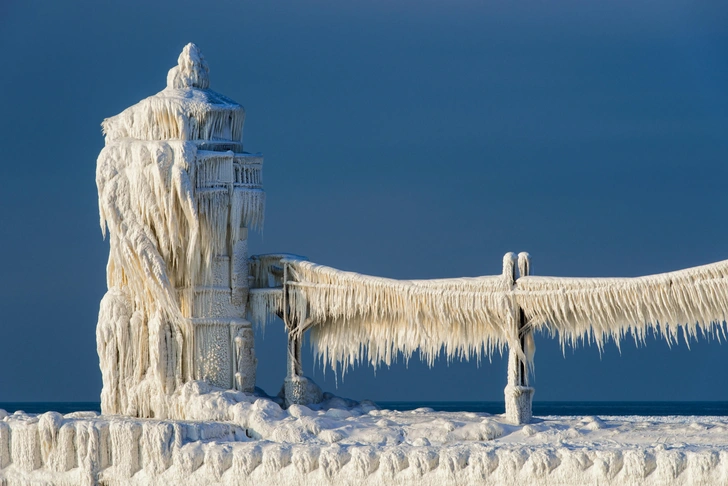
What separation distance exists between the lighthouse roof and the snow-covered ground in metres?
5.19

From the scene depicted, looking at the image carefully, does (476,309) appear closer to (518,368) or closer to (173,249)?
(518,368)

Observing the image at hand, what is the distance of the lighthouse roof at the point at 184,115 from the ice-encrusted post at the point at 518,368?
6.50 m

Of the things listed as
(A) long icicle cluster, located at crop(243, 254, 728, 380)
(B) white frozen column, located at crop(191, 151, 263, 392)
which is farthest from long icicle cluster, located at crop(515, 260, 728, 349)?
(B) white frozen column, located at crop(191, 151, 263, 392)

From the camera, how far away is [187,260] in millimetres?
28062

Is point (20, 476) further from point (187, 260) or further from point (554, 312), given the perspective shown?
point (554, 312)

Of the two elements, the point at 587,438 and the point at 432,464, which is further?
the point at 587,438

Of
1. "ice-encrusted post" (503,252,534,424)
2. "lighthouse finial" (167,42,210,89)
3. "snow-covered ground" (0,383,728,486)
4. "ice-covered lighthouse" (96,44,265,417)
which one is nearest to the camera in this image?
"snow-covered ground" (0,383,728,486)

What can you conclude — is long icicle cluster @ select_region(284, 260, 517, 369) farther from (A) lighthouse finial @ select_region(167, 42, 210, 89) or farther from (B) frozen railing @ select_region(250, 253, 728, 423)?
(A) lighthouse finial @ select_region(167, 42, 210, 89)

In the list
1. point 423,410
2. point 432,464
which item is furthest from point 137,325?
point 432,464

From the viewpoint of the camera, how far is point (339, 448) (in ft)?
76.0

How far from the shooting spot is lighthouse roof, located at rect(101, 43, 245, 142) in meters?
28.3

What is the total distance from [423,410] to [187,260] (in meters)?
5.79

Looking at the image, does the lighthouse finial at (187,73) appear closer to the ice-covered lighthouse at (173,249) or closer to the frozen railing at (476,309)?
the ice-covered lighthouse at (173,249)

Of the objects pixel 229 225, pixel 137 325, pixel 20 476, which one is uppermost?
pixel 229 225
